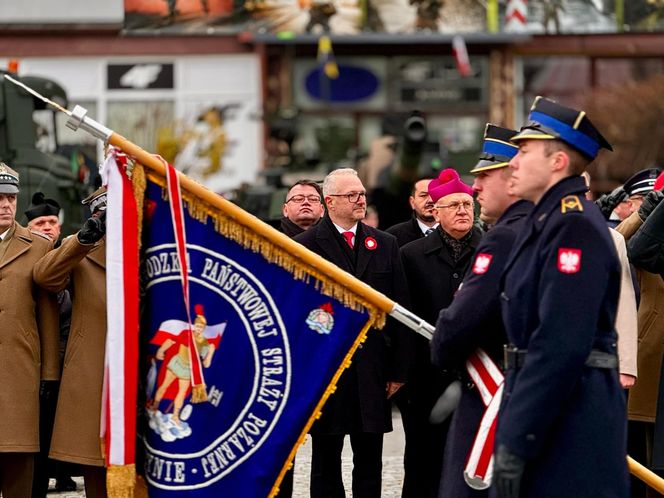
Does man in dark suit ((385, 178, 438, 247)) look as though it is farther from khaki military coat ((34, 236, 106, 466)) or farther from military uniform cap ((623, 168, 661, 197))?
khaki military coat ((34, 236, 106, 466))

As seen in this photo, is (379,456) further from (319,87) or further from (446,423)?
(319,87)

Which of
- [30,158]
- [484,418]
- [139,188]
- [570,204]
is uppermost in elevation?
[30,158]

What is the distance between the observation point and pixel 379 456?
893 centimetres

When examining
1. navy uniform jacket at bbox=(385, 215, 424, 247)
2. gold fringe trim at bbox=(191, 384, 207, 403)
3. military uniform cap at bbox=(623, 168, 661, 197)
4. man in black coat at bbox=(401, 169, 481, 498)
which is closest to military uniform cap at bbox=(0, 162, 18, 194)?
man in black coat at bbox=(401, 169, 481, 498)

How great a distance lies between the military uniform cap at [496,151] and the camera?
699 centimetres

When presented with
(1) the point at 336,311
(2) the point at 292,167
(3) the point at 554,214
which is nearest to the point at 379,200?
(2) the point at 292,167

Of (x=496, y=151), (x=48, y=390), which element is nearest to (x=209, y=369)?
(x=496, y=151)

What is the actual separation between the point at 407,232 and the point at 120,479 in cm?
385

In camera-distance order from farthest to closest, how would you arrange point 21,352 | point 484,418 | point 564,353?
1. point 21,352
2. point 484,418
3. point 564,353

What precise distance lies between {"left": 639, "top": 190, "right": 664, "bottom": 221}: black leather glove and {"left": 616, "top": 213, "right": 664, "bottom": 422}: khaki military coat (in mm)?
383

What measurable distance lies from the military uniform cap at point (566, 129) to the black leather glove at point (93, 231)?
2.54 m

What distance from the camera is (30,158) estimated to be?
15344mm

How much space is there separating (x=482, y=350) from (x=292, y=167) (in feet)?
50.4

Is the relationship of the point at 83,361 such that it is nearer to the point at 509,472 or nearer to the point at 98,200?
the point at 98,200
